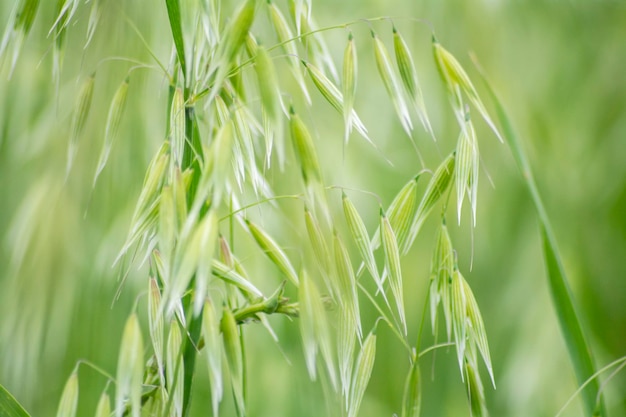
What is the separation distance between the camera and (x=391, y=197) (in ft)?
2.77

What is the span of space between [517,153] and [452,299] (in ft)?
0.29

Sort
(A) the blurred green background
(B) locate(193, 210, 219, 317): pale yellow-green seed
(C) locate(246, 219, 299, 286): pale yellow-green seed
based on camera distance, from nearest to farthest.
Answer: (B) locate(193, 210, 219, 317): pale yellow-green seed < (C) locate(246, 219, 299, 286): pale yellow-green seed < (A) the blurred green background

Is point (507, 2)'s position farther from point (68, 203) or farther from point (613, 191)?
point (68, 203)

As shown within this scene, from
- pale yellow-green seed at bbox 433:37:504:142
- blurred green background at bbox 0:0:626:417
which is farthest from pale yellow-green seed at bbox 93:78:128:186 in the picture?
blurred green background at bbox 0:0:626:417

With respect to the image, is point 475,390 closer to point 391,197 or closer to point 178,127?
point 178,127

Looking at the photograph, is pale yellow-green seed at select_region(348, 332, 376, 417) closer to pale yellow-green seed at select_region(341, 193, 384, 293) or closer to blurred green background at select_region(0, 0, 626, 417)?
pale yellow-green seed at select_region(341, 193, 384, 293)

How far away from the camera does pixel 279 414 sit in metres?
0.76

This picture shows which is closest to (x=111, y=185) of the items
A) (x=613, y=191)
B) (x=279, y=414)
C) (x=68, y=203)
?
(x=68, y=203)

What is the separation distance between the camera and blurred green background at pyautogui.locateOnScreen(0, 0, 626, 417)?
2.36 ft

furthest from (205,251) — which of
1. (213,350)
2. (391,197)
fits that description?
(391,197)

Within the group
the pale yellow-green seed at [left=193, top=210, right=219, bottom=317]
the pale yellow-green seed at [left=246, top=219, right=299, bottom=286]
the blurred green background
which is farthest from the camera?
the blurred green background

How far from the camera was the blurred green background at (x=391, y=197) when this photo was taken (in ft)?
2.36

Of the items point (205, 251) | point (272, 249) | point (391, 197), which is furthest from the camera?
point (391, 197)

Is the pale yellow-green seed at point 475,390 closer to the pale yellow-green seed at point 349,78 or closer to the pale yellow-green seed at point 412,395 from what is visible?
the pale yellow-green seed at point 412,395
